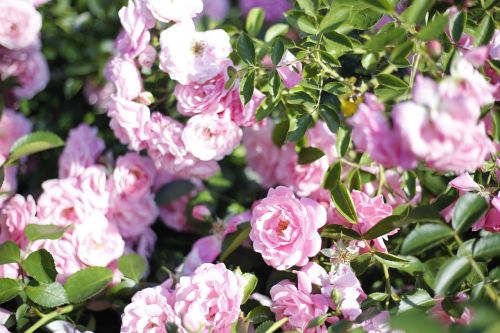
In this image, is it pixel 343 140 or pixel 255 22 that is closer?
pixel 343 140

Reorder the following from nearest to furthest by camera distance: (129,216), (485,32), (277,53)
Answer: (485,32) < (277,53) < (129,216)

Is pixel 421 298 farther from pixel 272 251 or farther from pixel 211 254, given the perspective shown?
pixel 211 254

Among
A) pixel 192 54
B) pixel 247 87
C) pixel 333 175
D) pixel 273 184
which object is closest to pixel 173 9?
pixel 192 54

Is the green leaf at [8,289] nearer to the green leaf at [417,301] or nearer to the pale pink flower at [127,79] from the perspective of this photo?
the pale pink flower at [127,79]

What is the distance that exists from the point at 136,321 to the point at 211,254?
0.26m

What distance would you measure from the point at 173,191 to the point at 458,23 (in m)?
0.74

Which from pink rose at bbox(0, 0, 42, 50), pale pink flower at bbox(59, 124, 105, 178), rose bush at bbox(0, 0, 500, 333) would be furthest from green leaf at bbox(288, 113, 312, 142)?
pink rose at bbox(0, 0, 42, 50)

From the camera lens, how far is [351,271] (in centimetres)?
101

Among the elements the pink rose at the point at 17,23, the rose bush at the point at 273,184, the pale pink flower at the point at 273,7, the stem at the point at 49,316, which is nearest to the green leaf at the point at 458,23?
the rose bush at the point at 273,184

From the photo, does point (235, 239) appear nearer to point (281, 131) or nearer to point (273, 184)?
point (281, 131)

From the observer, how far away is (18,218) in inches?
48.6

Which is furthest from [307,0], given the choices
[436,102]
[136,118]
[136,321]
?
A: [136,321]

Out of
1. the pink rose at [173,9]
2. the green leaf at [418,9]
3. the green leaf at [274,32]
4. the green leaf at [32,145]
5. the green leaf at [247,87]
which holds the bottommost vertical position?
the green leaf at [32,145]

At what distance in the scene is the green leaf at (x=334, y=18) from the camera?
3.31 feet
